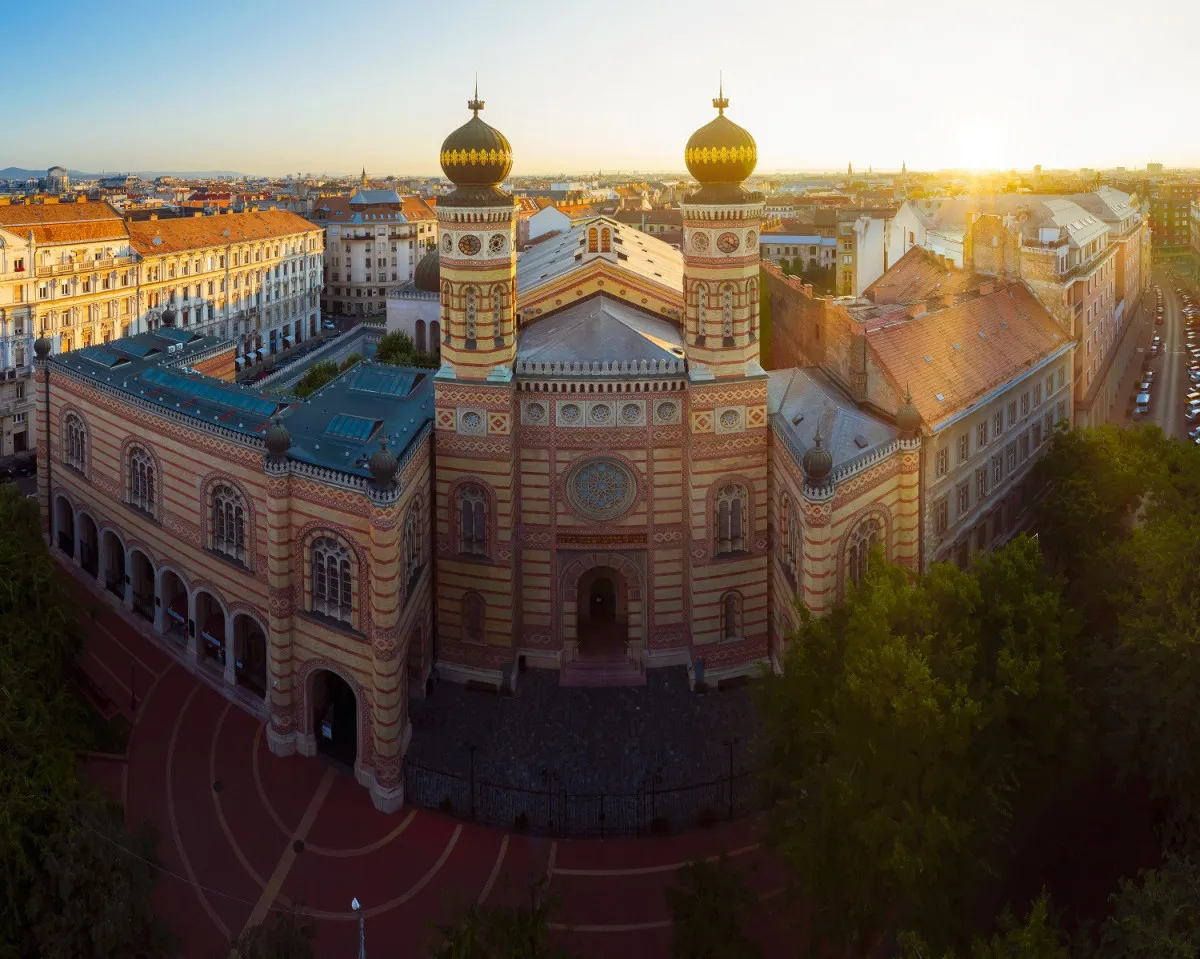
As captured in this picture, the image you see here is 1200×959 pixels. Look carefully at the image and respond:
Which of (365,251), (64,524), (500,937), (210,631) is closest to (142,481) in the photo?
(210,631)

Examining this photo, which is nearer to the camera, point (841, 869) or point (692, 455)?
point (841, 869)

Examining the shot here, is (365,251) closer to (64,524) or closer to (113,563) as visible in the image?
(64,524)

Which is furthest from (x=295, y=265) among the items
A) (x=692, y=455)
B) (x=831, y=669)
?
(x=831, y=669)

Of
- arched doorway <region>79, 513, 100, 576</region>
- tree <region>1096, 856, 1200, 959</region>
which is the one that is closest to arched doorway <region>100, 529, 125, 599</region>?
arched doorway <region>79, 513, 100, 576</region>

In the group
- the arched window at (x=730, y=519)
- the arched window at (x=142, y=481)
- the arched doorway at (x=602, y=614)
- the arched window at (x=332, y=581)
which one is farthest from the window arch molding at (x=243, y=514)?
the arched window at (x=730, y=519)

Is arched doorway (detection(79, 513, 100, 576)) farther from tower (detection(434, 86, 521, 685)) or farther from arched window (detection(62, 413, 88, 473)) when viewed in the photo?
tower (detection(434, 86, 521, 685))

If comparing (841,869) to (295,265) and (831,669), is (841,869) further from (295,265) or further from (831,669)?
(295,265)
